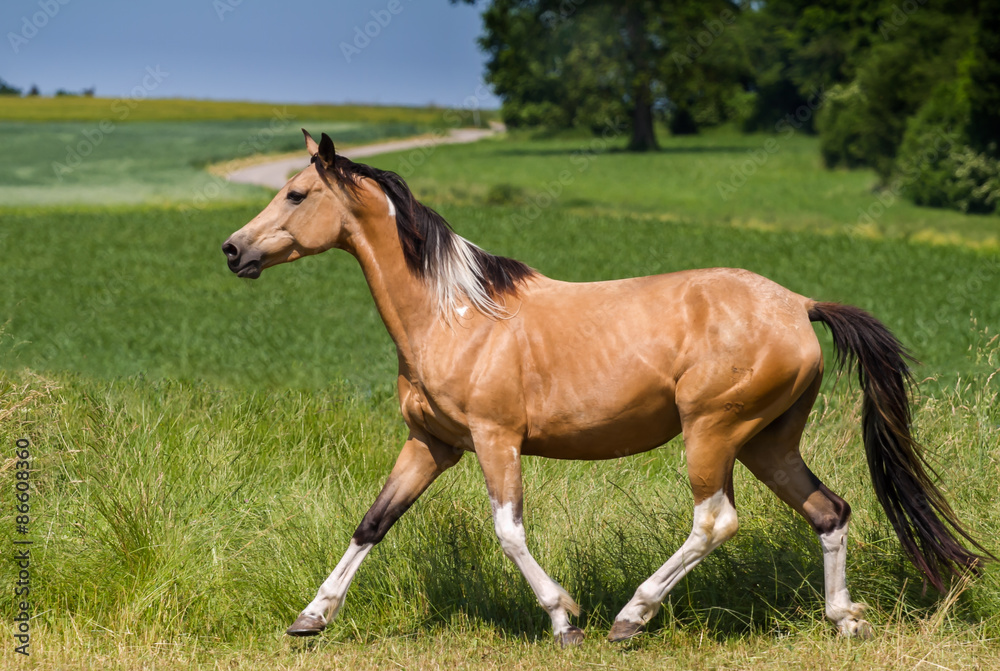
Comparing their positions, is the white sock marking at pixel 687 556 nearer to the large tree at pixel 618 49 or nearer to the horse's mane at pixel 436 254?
the horse's mane at pixel 436 254

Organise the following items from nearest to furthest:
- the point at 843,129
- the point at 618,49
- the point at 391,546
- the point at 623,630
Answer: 1. the point at 623,630
2. the point at 391,546
3. the point at 843,129
4. the point at 618,49

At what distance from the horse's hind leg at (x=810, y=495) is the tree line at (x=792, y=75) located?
2503 cm

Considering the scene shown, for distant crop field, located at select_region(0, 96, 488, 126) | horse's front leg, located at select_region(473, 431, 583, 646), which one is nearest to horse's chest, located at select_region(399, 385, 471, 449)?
horse's front leg, located at select_region(473, 431, 583, 646)

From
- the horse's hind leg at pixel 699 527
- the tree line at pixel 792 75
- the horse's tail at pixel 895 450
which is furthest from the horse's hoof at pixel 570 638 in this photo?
the tree line at pixel 792 75

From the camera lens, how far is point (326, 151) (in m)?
4.07

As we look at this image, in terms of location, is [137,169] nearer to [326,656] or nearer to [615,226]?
[615,226]

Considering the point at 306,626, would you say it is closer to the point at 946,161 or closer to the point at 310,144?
the point at 310,144

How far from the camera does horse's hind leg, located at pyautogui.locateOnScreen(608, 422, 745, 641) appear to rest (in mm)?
3953

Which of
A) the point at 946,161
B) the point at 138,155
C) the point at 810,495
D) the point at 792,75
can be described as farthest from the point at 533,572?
the point at 792,75

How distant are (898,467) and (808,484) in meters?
0.52

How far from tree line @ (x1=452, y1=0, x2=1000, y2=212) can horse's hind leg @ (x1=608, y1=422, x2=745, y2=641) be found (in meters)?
25.5

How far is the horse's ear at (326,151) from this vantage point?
3.98 metres

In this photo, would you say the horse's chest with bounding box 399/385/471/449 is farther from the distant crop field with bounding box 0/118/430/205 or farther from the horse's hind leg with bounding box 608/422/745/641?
the distant crop field with bounding box 0/118/430/205

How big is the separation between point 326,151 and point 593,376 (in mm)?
1550
